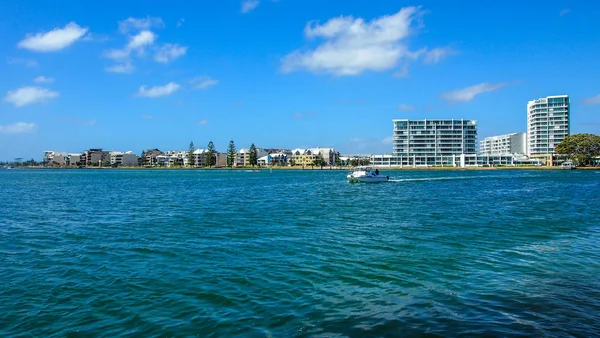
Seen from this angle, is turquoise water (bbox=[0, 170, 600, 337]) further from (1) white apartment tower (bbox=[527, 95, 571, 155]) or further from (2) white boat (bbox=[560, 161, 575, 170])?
(1) white apartment tower (bbox=[527, 95, 571, 155])

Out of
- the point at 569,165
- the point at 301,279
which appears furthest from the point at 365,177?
the point at 569,165

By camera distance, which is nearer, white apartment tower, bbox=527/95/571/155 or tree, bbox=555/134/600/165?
tree, bbox=555/134/600/165

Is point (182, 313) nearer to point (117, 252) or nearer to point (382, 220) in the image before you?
point (117, 252)

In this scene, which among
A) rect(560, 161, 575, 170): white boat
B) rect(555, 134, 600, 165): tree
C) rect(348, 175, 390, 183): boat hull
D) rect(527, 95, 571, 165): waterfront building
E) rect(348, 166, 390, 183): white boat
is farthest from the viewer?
rect(527, 95, 571, 165): waterfront building

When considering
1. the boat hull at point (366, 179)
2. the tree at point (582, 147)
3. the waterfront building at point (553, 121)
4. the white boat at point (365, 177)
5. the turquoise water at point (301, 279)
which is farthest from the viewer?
the waterfront building at point (553, 121)

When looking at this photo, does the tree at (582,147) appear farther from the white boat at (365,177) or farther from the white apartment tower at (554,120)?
the white boat at (365,177)

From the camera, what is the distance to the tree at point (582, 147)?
496 feet

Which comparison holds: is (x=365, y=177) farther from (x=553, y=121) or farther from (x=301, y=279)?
(x=553, y=121)

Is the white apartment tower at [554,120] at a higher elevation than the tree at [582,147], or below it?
higher

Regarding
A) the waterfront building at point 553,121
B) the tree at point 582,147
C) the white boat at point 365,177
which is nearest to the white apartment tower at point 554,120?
the waterfront building at point 553,121

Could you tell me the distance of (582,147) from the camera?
153000 millimetres

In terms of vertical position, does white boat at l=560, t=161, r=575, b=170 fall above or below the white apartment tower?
below

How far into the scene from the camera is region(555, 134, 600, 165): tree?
15125 cm

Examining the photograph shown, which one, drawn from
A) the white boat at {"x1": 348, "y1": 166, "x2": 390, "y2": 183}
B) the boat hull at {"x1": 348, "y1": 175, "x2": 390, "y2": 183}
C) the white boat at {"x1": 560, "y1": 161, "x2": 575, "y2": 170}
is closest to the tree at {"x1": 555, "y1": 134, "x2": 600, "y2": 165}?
the white boat at {"x1": 560, "y1": 161, "x2": 575, "y2": 170}
